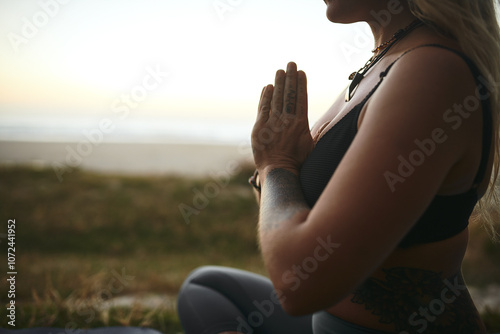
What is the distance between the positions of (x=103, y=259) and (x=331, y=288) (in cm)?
421

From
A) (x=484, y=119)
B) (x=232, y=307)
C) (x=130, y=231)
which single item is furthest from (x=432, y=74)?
(x=130, y=231)

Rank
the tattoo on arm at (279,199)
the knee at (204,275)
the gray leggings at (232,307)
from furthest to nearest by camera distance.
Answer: the knee at (204,275)
the gray leggings at (232,307)
the tattoo on arm at (279,199)

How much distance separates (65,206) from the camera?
4.95 metres

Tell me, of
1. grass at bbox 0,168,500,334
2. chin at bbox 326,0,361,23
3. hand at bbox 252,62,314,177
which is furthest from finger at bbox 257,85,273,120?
grass at bbox 0,168,500,334

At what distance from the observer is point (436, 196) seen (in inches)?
32.6

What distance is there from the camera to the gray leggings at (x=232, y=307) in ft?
4.48

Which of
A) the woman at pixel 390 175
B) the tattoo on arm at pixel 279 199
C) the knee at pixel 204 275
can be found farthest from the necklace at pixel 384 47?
the knee at pixel 204 275

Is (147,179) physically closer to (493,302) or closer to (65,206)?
(65,206)

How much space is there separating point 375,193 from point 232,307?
0.92m

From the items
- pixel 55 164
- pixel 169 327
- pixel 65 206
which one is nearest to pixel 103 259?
pixel 65 206

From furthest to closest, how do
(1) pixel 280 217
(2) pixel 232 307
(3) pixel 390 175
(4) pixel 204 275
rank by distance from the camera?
(4) pixel 204 275 < (2) pixel 232 307 < (1) pixel 280 217 < (3) pixel 390 175

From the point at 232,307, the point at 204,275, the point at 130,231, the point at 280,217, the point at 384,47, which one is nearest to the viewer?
the point at 280,217

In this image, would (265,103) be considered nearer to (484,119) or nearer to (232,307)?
(484,119)

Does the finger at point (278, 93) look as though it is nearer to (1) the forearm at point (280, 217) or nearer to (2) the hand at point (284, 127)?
(2) the hand at point (284, 127)
